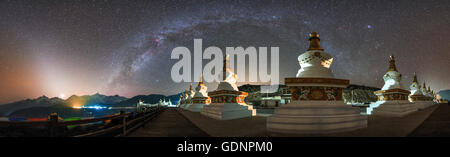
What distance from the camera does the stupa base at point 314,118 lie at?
7.01 metres

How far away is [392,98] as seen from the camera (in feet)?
56.2

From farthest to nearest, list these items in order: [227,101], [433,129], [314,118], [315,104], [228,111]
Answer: [227,101]
[228,111]
[315,104]
[433,129]
[314,118]

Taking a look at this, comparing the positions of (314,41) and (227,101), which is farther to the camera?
(227,101)

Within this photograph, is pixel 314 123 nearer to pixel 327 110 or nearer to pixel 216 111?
pixel 327 110

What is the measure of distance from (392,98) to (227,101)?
14117 millimetres

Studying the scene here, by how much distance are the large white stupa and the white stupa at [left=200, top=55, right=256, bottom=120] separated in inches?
266

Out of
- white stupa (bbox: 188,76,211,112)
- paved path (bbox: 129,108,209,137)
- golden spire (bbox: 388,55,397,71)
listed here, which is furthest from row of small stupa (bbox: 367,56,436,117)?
white stupa (bbox: 188,76,211,112)

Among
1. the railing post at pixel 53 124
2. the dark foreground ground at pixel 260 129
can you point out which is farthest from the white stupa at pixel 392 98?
the railing post at pixel 53 124

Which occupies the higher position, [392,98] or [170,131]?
[392,98]

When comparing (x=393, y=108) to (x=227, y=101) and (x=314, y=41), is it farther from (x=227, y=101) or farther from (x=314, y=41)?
(x=227, y=101)

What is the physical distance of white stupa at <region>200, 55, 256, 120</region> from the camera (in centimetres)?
1456

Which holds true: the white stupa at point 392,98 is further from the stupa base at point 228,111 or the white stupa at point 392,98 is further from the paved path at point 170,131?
the paved path at point 170,131

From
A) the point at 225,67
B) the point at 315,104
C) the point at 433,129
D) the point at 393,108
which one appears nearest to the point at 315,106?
the point at 315,104

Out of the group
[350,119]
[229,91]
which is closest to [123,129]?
[350,119]
